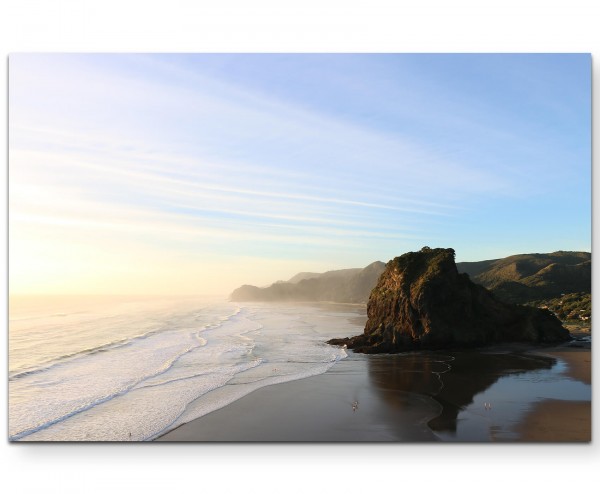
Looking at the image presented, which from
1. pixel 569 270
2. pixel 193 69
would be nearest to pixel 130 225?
pixel 193 69

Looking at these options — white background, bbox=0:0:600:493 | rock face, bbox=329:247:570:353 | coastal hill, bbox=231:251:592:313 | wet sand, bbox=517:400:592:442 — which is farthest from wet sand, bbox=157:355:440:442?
rock face, bbox=329:247:570:353

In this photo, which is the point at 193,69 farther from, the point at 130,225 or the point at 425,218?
the point at 425,218

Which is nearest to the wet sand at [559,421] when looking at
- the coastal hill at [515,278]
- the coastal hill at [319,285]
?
the coastal hill at [515,278]

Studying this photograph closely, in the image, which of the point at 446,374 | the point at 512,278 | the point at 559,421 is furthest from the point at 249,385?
the point at 512,278

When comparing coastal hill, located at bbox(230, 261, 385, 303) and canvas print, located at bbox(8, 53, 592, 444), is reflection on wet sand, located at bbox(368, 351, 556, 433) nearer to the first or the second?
canvas print, located at bbox(8, 53, 592, 444)

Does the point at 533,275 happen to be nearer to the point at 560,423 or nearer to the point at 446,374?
the point at 446,374
